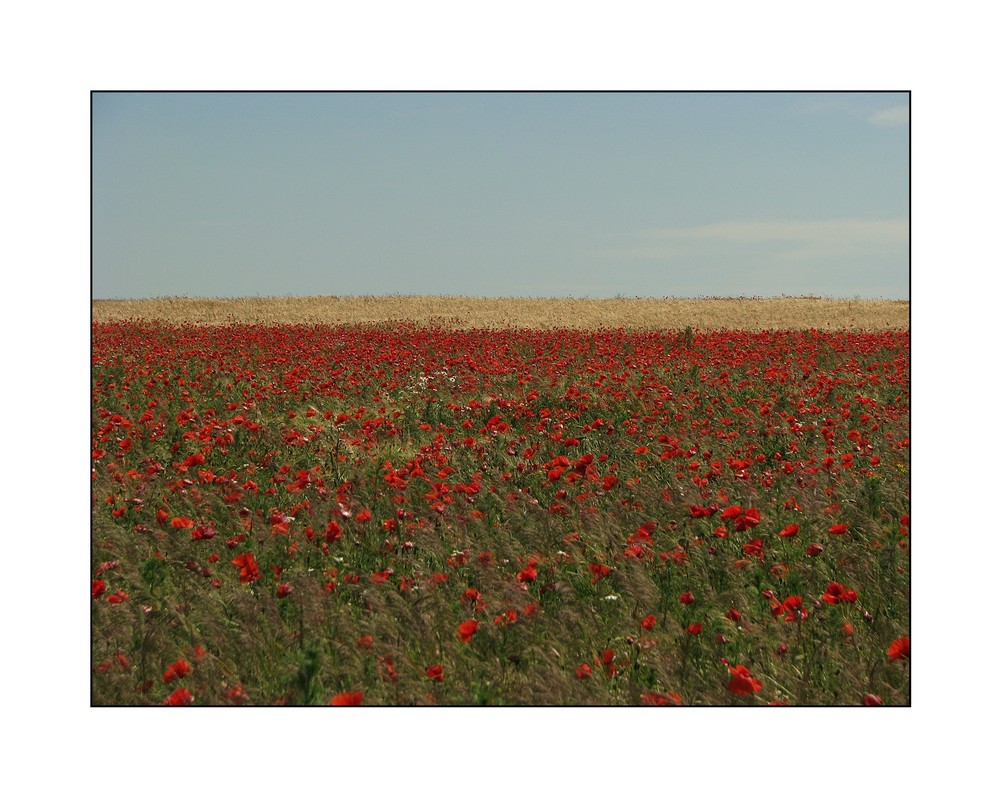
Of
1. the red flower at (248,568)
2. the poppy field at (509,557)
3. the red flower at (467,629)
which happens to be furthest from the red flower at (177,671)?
the red flower at (467,629)

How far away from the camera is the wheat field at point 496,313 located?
82.4 ft

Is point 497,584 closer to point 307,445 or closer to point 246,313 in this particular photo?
point 307,445

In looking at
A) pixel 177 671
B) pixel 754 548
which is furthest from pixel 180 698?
pixel 754 548

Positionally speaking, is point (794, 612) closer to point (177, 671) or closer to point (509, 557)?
point (509, 557)

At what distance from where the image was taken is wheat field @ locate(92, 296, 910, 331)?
989 inches

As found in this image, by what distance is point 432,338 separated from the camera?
1457 cm

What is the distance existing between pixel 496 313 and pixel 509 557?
94.4 feet

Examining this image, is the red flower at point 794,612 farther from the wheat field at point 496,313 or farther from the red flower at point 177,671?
the wheat field at point 496,313

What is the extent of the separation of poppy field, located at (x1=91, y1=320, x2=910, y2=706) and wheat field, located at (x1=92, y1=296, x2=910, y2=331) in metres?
14.4

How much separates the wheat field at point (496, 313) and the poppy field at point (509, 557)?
1437cm

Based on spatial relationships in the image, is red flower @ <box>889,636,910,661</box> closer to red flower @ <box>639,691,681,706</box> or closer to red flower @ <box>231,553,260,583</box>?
red flower @ <box>639,691,681,706</box>

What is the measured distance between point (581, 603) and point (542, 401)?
4.47 m

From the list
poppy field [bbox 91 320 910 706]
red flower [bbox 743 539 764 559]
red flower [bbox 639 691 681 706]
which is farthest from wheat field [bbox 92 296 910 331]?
red flower [bbox 639 691 681 706]

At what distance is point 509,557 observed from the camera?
165 inches
